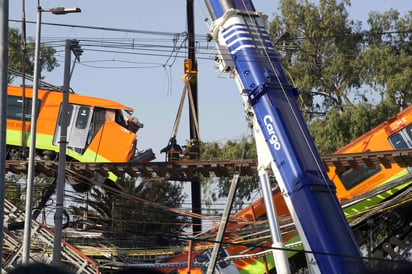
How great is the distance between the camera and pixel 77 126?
3061 cm

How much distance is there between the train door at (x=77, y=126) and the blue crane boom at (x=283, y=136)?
1353 cm

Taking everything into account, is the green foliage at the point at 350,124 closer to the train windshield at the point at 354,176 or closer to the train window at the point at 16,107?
the train windshield at the point at 354,176

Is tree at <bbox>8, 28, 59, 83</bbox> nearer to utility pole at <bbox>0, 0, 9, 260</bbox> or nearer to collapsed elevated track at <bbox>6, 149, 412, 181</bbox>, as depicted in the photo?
collapsed elevated track at <bbox>6, 149, 412, 181</bbox>

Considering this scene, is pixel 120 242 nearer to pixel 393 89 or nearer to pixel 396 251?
pixel 396 251

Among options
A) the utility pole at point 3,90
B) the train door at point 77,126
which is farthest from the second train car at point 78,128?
the utility pole at point 3,90

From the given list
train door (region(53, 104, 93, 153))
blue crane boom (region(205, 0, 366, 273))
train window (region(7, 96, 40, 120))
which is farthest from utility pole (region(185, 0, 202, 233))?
train window (region(7, 96, 40, 120))

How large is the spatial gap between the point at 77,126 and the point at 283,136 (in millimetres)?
15819

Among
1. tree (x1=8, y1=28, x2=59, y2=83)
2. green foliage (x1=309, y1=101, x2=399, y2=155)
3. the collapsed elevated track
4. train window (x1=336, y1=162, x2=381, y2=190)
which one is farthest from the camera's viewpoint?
tree (x1=8, y1=28, x2=59, y2=83)

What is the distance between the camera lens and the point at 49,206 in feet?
77.4

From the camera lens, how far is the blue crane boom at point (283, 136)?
1523 centimetres

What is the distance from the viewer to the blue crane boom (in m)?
15.2

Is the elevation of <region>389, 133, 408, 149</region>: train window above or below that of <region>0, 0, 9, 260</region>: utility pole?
above

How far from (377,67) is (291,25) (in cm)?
558

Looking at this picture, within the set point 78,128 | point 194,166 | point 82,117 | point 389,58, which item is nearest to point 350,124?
point 389,58
